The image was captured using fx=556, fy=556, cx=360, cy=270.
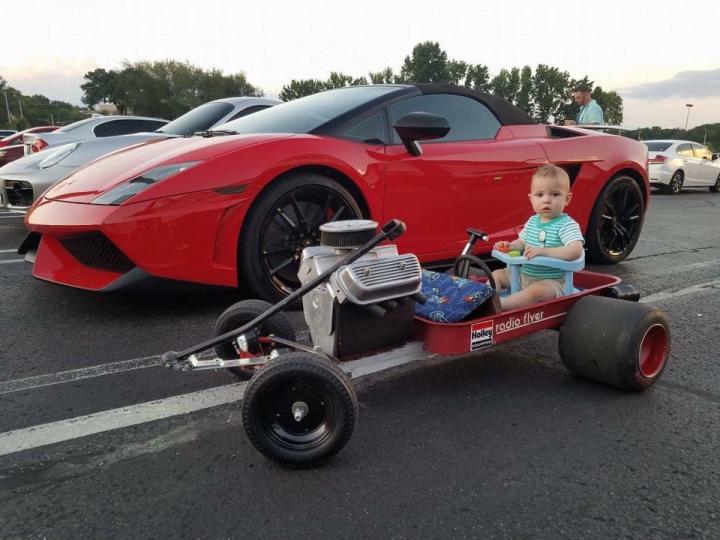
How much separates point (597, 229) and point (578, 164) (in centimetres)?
66

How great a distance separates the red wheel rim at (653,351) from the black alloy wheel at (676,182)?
14096mm

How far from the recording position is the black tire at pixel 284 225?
320cm

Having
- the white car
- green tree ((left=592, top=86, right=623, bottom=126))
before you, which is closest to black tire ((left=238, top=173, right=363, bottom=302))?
the white car

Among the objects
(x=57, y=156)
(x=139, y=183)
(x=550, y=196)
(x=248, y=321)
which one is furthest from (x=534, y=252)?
(x=57, y=156)

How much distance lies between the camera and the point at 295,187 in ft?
10.8

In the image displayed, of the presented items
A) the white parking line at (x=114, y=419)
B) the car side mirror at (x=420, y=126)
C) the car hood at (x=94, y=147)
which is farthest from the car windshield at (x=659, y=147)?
the white parking line at (x=114, y=419)

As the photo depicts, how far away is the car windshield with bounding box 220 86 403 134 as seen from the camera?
12.1ft

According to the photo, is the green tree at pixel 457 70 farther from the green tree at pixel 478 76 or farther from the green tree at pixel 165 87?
the green tree at pixel 165 87

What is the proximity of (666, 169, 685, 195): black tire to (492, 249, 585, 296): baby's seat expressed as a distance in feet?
45.7

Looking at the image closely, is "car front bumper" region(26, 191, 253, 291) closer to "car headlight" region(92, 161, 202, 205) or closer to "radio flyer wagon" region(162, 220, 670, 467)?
"car headlight" region(92, 161, 202, 205)

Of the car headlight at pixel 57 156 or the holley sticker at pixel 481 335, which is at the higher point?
the car headlight at pixel 57 156

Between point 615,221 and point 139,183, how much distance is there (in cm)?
400

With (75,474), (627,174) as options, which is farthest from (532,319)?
(627,174)

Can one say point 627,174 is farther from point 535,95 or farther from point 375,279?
point 535,95
